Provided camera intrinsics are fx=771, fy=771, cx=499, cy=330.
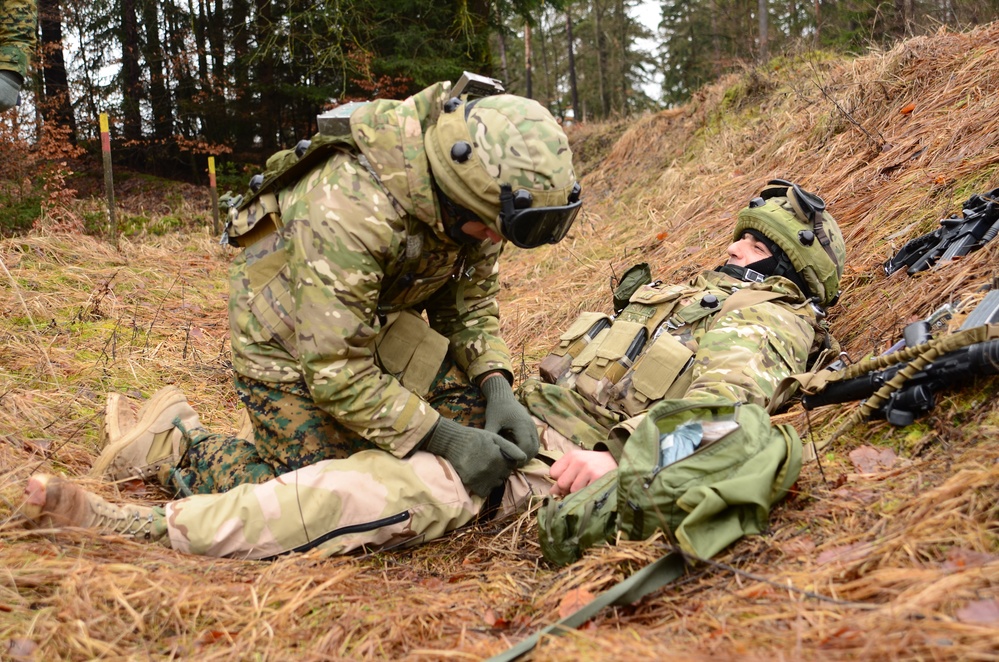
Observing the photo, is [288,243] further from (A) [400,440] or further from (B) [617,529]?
(B) [617,529]

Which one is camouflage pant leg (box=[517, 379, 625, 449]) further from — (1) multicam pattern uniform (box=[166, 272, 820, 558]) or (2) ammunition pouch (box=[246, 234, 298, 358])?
(2) ammunition pouch (box=[246, 234, 298, 358])

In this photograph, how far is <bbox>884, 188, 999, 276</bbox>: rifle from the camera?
3.61m

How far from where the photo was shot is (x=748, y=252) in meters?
4.04

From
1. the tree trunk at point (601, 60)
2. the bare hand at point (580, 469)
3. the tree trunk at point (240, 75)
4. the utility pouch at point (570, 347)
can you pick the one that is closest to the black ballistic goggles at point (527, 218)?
the bare hand at point (580, 469)

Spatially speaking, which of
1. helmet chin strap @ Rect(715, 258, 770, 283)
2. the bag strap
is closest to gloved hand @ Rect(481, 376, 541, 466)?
the bag strap

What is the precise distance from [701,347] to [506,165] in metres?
1.33

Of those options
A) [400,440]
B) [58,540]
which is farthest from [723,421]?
[58,540]

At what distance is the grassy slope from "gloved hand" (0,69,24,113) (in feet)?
4.36

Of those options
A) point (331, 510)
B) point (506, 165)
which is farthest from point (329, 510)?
point (506, 165)

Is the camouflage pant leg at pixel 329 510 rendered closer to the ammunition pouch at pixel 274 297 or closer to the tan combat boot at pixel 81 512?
the tan combat boot at pixel 81 512

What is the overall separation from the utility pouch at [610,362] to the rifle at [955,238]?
55.4 inches

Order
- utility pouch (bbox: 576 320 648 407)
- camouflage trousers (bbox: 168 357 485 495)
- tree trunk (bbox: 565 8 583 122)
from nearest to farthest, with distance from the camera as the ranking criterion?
camouflage trousers (bbox: 168 357 485 495) → utility pouch (bbox: 576 320 648 407) → tree trunk (bbox: 565 8 583 122)

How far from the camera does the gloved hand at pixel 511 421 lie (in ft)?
10.4

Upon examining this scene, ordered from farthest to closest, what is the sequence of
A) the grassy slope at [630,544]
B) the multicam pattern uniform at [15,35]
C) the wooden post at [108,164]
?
1. the wooden post at [108,164]
2. the multicam pattern uniform at [15,35]
3. the grassy slope at [630,544]
